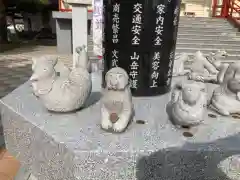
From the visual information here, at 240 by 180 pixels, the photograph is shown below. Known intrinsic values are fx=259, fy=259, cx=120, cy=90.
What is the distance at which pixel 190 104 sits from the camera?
1.57 metres

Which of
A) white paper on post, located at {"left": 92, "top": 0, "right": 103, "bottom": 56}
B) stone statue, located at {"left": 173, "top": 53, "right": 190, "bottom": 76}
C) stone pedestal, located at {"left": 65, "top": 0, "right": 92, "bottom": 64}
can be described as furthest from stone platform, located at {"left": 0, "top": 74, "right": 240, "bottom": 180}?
white paper on post, located at {"left": 92, "top": 0, "right": 103, "bottom": 56}

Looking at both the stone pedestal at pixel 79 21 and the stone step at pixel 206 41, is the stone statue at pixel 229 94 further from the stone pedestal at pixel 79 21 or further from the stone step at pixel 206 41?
the stone step at pixel 206 41

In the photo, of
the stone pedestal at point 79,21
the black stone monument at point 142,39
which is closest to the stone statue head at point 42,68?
the black stone monument at point 142,39

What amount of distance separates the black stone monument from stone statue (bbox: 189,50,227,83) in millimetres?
512

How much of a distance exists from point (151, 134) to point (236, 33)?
7.48 meters

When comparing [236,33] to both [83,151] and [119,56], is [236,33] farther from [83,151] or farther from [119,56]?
[83,151]

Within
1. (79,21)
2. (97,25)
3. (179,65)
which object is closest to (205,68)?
(179,65)

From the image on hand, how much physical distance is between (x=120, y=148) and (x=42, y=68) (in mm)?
773

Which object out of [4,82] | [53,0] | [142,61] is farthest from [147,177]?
[53,0]

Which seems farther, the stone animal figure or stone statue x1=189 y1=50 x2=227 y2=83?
stone statue x1=189 y1=50 x2=227 y2=83

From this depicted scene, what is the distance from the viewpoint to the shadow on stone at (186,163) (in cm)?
146

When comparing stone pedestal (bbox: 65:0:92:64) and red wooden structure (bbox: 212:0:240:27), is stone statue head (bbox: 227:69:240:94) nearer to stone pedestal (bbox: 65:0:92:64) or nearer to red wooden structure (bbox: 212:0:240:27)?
stone pedestal (bbox: 65:0:92:64)

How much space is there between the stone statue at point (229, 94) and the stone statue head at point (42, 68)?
4.07ft

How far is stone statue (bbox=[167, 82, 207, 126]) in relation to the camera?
1536mm
